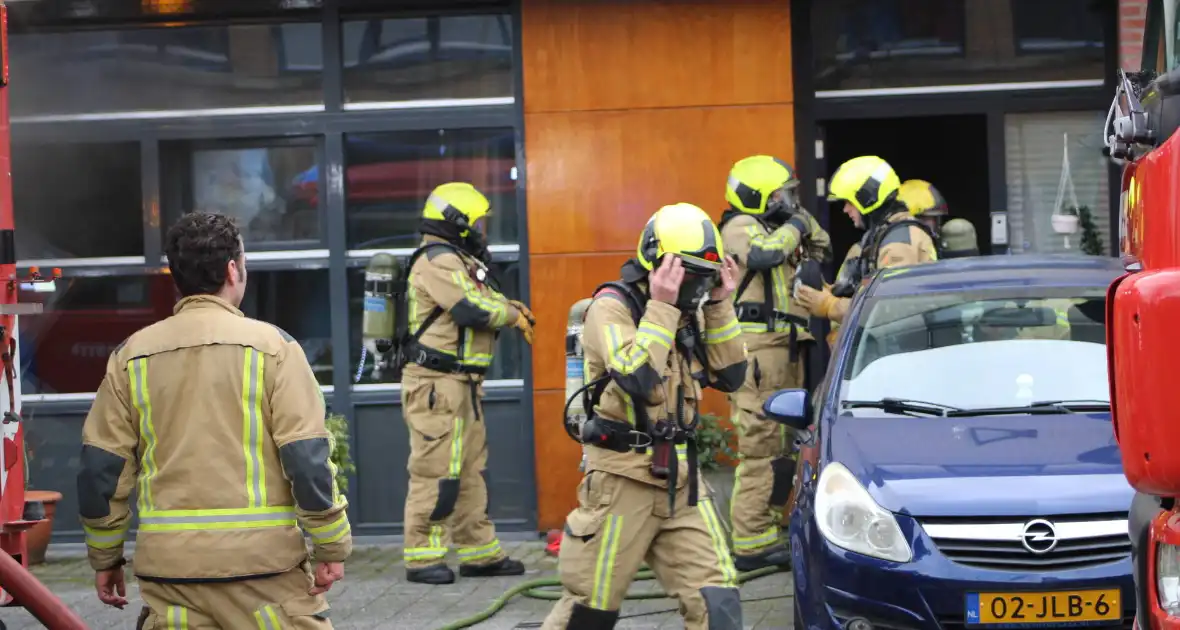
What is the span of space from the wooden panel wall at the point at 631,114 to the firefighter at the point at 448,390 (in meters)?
1.06

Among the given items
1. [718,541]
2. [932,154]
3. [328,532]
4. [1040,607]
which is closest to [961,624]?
[1040,607]

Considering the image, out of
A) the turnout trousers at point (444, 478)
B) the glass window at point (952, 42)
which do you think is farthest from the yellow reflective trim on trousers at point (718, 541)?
the glass window at point (952, 42)

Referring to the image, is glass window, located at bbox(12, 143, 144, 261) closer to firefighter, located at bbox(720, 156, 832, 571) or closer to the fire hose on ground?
the fire hose on ground

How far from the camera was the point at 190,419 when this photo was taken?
4.58 meters

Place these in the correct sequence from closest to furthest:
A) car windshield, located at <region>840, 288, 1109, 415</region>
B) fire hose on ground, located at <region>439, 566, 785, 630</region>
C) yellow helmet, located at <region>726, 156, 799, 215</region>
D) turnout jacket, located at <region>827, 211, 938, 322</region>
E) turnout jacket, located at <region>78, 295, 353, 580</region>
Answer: turnout jacket, located at <region>78, 295, 353, 580</region> < car windshield, located at <region>840, 288, 1109, 415</region> < fire hose on ground, located at <region>439, 566, 785, 630</region> < turnout jacket, located at <region>827, 211, 938, 322</region> < yellow helmet, located at <region>726, 156, 799, 215</region>

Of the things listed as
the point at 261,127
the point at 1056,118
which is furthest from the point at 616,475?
the point at 1056,118

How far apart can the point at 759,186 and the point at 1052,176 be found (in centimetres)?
266

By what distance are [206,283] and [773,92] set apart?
19.3 ft

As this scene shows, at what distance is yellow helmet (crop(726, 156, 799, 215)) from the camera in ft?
30.0

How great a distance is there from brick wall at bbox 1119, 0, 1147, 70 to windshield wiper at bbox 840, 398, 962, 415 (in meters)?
4.56

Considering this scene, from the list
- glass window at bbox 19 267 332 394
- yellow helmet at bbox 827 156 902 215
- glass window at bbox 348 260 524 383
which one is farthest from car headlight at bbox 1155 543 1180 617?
glass window at bbox 19 267 332 394

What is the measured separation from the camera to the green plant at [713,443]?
9.52 metres

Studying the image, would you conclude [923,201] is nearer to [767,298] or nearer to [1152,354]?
[767,298]

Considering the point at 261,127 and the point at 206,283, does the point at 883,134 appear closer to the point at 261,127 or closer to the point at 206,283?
the point at 261,127
